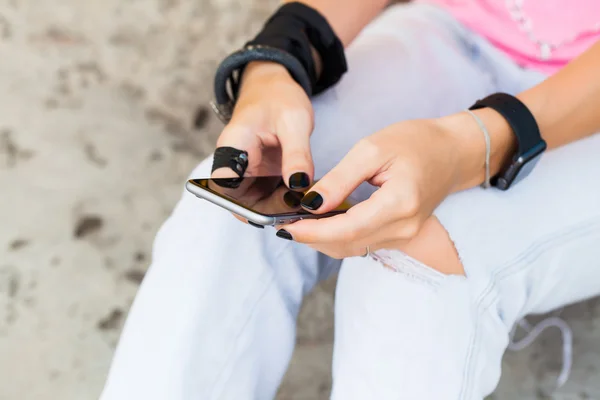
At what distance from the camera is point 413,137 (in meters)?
0.45

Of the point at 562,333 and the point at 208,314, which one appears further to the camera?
the point at 562,333

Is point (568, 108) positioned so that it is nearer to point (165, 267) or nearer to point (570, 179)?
point (570, 179)

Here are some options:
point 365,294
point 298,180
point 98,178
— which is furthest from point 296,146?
point 98,178

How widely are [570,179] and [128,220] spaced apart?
65 cm

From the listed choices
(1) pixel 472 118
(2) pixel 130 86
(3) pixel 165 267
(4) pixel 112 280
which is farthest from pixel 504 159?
(2) pixel 130 86

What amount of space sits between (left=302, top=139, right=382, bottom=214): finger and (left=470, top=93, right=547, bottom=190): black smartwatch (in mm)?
131

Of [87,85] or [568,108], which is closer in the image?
[568,108]

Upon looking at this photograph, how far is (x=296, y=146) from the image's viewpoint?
0.47 m

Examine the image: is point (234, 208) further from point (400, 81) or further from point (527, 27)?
point (527, 27)

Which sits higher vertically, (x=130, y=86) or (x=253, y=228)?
(x=130, y=86)

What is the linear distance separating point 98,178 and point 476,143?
655 mm

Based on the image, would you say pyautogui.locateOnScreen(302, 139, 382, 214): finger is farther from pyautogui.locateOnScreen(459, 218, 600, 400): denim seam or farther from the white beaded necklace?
the white beaded necklace

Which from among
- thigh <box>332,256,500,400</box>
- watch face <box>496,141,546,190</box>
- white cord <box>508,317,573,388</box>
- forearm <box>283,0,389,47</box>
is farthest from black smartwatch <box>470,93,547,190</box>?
white cord <box>508,317,573,388</box>

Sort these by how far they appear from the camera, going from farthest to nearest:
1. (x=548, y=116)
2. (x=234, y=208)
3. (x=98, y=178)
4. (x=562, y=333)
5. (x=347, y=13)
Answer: (x=98, y=178) → (x=562, y=333) → (x=347, y=13) → (x=548, y=116) → (x=234, y=208)
